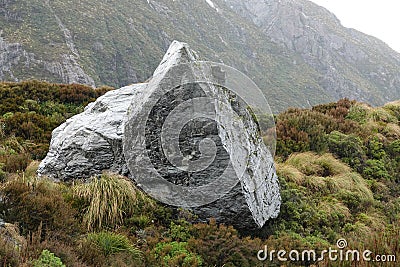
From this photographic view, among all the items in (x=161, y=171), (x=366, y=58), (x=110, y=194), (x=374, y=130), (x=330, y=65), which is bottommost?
(x=110, y=194)

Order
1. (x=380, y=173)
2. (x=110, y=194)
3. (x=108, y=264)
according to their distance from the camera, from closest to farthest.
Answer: (x=108, y=264) → (x=110, y=194) → (x=380, y=173)

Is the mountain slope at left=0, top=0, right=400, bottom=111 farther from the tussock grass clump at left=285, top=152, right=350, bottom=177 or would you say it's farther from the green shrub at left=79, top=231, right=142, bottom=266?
the green shrub at left=79, top=231, right=142, bottom=266

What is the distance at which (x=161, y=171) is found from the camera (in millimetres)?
5676

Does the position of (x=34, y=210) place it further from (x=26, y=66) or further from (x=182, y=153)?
(x=26, y=66)

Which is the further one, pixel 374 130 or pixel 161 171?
pixel 374 130

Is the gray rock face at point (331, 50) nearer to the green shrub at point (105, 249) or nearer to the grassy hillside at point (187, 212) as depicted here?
the grassy hillside at point (187, 212)

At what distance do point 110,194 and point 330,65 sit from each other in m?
128

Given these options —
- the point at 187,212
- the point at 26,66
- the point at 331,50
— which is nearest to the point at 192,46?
the point at 26,66

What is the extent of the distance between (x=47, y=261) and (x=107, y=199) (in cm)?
224

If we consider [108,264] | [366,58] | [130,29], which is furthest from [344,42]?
[108,264]

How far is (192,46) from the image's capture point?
8900cm

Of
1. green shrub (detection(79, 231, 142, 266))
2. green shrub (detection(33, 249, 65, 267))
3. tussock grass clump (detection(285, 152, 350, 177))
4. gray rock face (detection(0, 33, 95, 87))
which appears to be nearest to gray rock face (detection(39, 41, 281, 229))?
green shrub (detection(79, 231, 142, 266))

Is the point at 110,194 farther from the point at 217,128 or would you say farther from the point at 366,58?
the point at 366,58

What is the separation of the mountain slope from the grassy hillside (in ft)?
166
